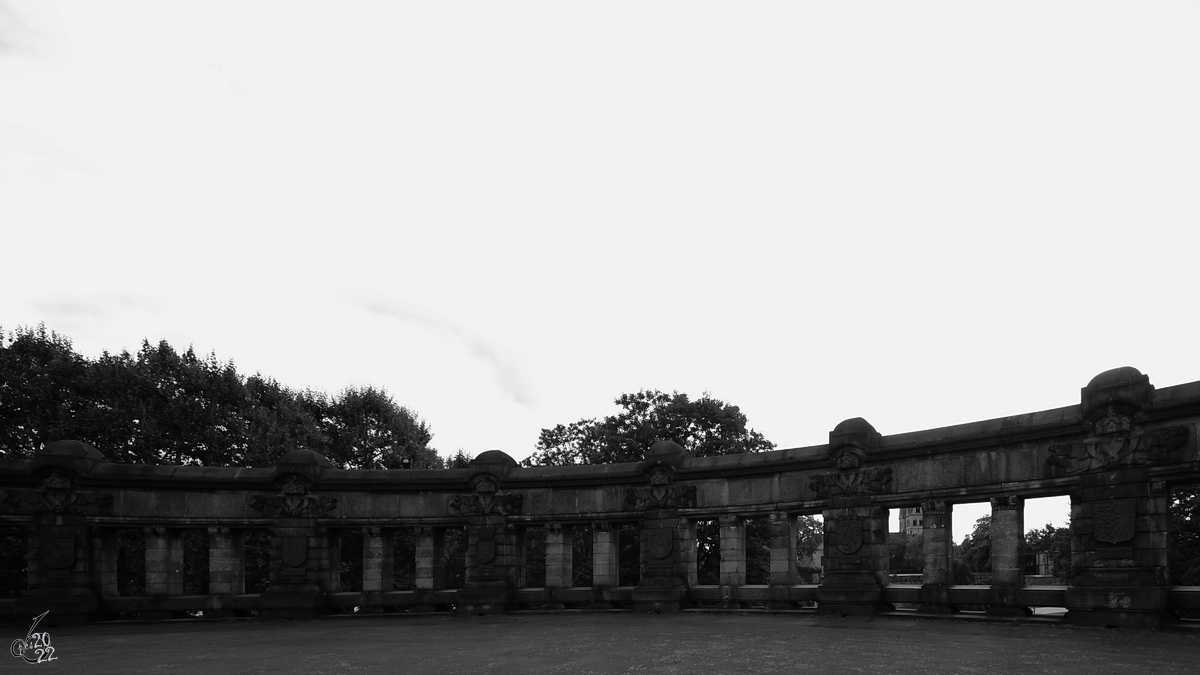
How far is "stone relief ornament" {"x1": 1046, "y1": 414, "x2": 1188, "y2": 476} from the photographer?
2095 centimetres

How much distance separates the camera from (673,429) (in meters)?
50.8

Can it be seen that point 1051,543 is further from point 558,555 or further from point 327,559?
point 327,559

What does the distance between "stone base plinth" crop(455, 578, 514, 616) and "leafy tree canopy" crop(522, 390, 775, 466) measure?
61.6 ft

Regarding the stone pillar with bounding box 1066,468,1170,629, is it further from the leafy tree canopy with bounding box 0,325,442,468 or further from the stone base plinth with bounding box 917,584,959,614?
the leafy tree canopy with bounding box 0,325,442,468

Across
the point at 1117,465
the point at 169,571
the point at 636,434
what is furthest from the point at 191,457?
the point at 1117,465

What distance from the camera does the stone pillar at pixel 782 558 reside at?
29234mm

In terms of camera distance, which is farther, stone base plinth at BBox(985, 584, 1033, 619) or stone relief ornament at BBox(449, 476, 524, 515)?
stone relief ornament at BBox(449, 476, 524, 515)

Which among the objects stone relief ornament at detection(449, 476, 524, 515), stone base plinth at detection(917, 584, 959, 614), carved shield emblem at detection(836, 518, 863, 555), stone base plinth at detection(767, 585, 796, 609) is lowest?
stone base plinth at detection(767, 585, 796, 609)

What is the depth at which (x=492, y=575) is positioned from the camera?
105ft

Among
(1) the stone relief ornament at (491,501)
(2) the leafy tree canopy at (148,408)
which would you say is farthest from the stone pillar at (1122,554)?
(2) the leafy tree canopy at (148,408)

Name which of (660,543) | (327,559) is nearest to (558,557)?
(660,543)

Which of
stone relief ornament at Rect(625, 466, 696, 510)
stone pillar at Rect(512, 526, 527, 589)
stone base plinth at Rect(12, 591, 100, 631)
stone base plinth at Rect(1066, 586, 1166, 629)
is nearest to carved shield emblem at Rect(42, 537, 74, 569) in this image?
stone base plinth at Rect(12, 591, 100, 631)

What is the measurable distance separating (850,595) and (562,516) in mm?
9411

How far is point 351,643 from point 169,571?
12060 millimetres
